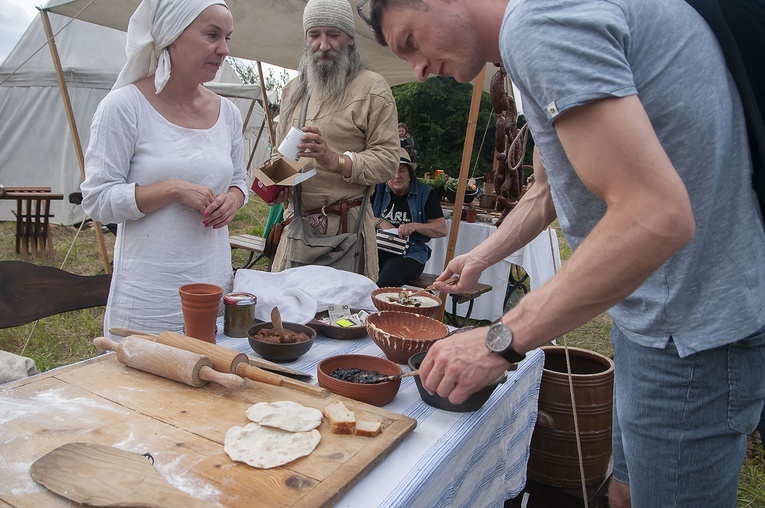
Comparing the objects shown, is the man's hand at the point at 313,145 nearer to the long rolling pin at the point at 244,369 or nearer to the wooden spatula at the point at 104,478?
the long rolling pin at the point at 244,369

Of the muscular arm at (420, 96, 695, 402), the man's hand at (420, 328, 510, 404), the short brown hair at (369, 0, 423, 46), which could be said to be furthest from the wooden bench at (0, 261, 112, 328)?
the muscular arm at (420, 96, 695, 402)

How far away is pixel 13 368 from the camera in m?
1.38

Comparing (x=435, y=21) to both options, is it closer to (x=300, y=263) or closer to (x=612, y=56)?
(x=612, y=56)

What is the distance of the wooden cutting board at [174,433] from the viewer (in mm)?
901

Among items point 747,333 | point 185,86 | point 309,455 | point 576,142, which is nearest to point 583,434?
point 747,333

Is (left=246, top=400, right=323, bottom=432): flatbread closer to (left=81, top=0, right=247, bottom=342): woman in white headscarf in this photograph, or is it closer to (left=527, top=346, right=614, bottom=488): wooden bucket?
(left=81, top=0, right=247, bottom=342): woman in white headscarf

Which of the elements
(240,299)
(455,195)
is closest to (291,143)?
(240,299)

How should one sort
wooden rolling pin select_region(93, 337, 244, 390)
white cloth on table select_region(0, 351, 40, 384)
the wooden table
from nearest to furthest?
1. wooden rolling pin select_region(93, 337, 244, 390)
2. white cloth on table select_region(0, 351, 40, 384)
3. the wooden table

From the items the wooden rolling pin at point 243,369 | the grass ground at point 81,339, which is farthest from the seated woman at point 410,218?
the wooden rolling pin at point 243,369

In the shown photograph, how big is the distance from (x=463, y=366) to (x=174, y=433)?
58 cm

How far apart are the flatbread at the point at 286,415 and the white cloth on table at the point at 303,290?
0.63 meters

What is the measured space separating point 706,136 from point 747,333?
0.37 metres

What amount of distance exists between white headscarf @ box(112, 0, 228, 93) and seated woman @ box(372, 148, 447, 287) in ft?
9.08

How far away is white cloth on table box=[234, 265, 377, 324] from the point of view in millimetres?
1883
